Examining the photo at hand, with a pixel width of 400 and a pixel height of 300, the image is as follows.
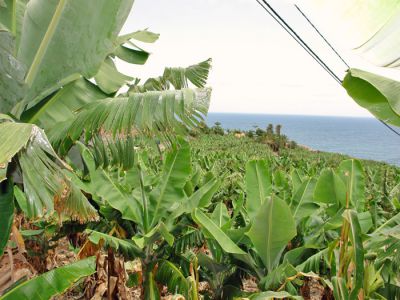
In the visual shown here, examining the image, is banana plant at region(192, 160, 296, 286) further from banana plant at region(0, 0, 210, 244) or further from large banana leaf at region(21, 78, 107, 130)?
large banana leaf at region(21, 78, 107, 130)

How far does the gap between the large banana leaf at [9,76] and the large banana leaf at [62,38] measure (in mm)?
296

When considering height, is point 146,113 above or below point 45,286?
above

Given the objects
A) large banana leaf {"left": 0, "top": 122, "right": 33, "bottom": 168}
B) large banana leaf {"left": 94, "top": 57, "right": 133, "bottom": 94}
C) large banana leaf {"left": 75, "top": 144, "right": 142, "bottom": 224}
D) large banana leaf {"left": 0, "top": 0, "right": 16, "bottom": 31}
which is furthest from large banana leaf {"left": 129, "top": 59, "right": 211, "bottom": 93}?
large banana leaf {"left": 0, "top": 122, "right": 33, "bottom": 168}

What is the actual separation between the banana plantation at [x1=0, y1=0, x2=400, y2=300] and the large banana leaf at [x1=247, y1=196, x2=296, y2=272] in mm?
10

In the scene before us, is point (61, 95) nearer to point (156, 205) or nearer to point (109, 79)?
point (109, 79)

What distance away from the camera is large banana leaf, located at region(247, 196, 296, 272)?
2.87 metres

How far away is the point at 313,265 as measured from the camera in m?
3.25

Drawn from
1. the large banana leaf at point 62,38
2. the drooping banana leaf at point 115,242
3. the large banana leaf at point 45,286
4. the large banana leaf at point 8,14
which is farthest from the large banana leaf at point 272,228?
the large banana leaf at point 8,14

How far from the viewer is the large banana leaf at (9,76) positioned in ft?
8.75

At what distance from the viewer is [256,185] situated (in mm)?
3629

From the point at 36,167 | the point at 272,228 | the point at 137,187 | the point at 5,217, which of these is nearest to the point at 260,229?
the point at 272,228

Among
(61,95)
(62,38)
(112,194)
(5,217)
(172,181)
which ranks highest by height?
(62,38)

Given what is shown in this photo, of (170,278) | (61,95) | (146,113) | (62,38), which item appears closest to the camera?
(146,113)

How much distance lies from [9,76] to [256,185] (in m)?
2.20
